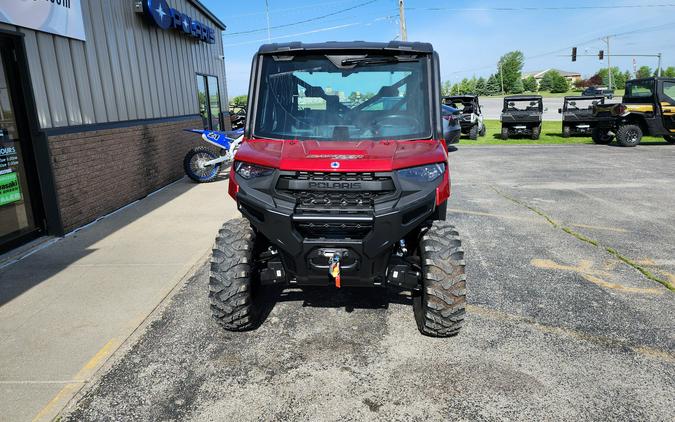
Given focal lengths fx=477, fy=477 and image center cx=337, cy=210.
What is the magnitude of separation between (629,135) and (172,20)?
15316 millimetres

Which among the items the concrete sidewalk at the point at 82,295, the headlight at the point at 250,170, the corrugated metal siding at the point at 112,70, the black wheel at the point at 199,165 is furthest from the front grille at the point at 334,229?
the black wheel at the point at 199,165

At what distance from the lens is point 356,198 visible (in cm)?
334

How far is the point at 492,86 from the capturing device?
100 metres

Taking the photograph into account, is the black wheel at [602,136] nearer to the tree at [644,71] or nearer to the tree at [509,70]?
the tree at [509,70]

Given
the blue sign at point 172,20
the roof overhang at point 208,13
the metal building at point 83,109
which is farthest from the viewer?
the roof overhang at point 208,13

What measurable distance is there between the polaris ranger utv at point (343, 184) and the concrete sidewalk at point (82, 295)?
110 cm

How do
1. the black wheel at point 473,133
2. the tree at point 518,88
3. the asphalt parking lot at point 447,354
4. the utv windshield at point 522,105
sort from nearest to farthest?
1. the asphalt parking lot at point 447,354
2. the utv windshield at point 522,105
3. the black wheel at point 473,133
4. the tree at point 518,88

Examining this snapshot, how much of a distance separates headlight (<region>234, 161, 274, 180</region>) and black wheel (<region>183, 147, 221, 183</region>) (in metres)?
7.79

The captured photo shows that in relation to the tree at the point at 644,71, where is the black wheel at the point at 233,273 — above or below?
below

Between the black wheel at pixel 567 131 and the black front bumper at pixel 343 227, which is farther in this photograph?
the black wheel at pixel 567 131

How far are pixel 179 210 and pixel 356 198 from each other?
5.70 meters

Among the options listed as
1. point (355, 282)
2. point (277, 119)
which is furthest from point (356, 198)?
point (277, 119)

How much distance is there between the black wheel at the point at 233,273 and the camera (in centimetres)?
355

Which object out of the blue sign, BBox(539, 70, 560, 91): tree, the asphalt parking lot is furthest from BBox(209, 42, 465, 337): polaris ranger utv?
BBox(539, 70, 560, 91): tree
